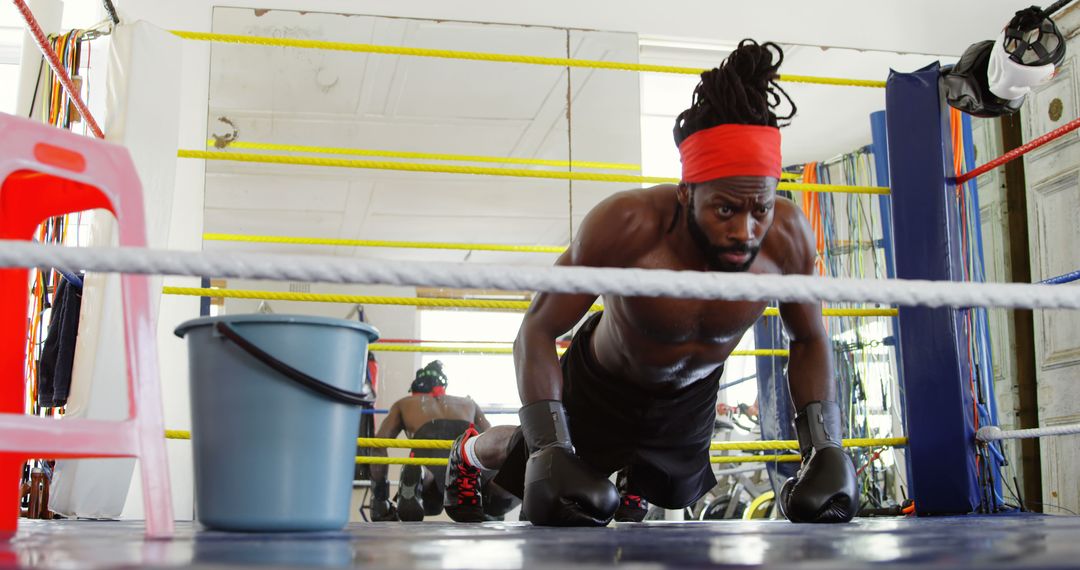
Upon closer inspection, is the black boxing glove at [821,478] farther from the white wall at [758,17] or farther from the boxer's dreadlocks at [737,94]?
the white wall at [758,17]

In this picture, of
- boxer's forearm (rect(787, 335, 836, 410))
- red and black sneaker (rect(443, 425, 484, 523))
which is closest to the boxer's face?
boxer's forearm (rect(787, 335, 836, 410))

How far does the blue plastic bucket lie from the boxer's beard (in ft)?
2.25

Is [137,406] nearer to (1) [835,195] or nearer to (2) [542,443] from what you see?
(2) [542,443]

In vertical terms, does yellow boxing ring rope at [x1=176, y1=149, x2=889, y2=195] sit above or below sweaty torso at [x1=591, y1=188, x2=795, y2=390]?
above

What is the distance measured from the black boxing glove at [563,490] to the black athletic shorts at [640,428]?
1.35 feet

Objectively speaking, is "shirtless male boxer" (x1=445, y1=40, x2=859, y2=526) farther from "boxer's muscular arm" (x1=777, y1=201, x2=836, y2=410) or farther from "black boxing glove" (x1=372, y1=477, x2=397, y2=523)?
"black boxing glove" (x1=372, y1=477, x2=397, y2=523)

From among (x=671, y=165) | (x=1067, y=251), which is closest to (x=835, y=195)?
(x=671, y=165)

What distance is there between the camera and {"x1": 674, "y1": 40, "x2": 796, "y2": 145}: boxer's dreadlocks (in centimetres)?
169

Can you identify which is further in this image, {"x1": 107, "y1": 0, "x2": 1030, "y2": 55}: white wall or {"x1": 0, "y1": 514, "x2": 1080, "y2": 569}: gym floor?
→ {"x1": 107, "y1": 0, "x2": 1030, "y2": 55}: white wall

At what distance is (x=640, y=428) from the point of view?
210 centimetres

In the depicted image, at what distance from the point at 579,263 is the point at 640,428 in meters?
0.51

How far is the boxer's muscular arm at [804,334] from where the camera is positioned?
1.92m

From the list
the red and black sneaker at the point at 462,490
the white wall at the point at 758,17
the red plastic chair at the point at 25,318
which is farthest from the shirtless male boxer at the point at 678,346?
the white wall at the point at 758,17

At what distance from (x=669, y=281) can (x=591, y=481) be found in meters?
0.73
